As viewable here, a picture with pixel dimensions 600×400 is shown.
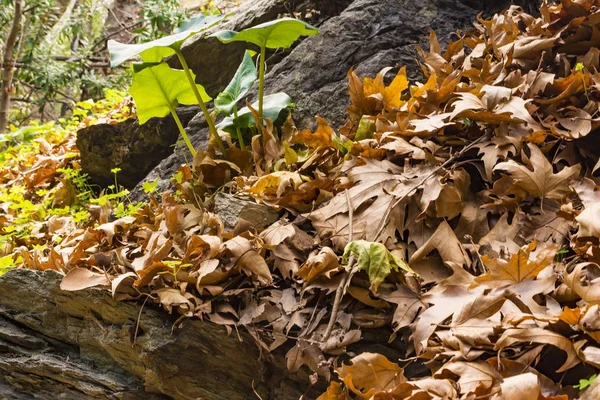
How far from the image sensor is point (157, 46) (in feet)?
A: 7.13

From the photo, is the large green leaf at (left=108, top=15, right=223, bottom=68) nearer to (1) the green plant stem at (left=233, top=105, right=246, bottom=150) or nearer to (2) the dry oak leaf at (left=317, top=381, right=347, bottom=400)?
(1) the green plant stem at (left=233, top=105, right=246, bottom=150)

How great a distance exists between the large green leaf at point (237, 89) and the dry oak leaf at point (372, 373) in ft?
4.35

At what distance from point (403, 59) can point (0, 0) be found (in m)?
5.97

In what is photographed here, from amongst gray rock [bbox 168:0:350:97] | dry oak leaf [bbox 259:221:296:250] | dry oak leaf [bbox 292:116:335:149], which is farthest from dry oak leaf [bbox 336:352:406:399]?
gray rock [bbox 168:0:350:97]

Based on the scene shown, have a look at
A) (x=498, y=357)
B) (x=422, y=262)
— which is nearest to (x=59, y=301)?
(x=422, y=262)

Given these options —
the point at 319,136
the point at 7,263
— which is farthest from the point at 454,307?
the point at 7,263

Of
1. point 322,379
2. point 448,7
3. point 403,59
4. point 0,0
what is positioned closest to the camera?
point 322,379

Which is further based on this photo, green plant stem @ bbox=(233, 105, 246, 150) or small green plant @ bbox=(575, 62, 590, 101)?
green plant stem @ bbox=(233, 105, 246, 150)

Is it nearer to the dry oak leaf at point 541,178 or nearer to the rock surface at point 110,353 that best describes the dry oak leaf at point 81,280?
the rock surface at point 110,353

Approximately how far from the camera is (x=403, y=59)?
2729mm

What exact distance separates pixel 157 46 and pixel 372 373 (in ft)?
4.87

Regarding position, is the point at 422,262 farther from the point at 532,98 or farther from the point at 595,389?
the point at 532,98

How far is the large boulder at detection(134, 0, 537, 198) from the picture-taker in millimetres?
2662

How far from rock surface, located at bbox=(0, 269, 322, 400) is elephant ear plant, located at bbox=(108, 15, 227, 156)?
2.76 feet
